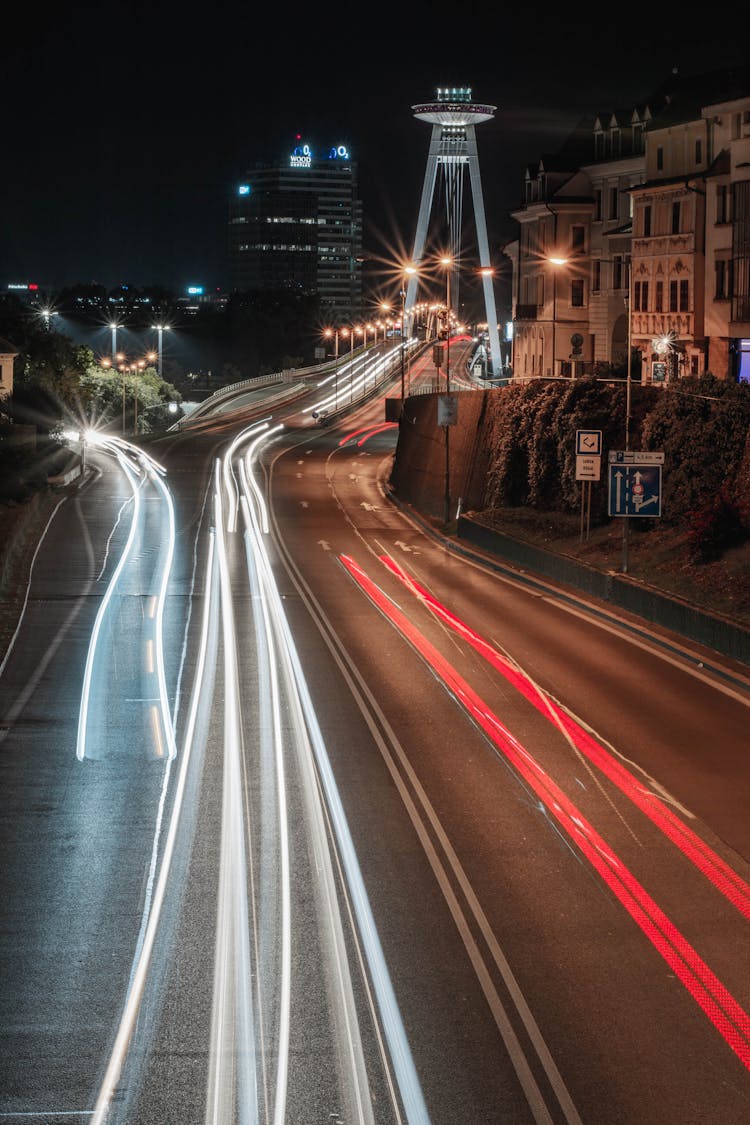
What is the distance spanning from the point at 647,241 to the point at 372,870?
52.6 m

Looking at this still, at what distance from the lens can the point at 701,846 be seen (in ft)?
52.0

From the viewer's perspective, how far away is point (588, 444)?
3816 cm

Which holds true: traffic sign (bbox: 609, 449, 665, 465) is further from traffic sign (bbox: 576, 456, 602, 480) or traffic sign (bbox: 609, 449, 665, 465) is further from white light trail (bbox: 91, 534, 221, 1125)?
white light trail (bbox: 91, 534, 221, 1125)

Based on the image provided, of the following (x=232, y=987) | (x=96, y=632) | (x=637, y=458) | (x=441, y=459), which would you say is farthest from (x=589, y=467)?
(x=232, y=987)

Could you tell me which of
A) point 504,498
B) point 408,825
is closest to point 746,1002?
point 408,825

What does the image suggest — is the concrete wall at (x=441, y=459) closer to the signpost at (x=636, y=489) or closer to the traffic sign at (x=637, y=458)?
the traffic sign at (x=637, y=458)

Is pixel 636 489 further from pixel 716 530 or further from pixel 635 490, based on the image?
pixel 716 530

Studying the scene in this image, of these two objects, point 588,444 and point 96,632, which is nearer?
point 96,632

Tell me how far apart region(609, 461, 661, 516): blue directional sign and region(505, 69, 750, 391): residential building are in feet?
14.3

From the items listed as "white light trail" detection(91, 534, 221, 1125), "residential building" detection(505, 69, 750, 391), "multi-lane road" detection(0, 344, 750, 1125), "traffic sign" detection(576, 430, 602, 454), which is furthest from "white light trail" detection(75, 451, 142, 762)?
"residential building" detection(505, 69, 750, 391)

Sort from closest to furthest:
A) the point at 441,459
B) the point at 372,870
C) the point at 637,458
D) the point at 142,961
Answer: the point at 142,961 < the point at 372,870 < the point at 637,458 < the point at 441,459

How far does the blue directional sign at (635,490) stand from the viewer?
109 feet

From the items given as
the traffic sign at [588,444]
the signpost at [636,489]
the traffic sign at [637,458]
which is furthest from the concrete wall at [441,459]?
the signpost at [636,489]

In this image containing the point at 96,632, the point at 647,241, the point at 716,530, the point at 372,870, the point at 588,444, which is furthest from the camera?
the point at 647,241
